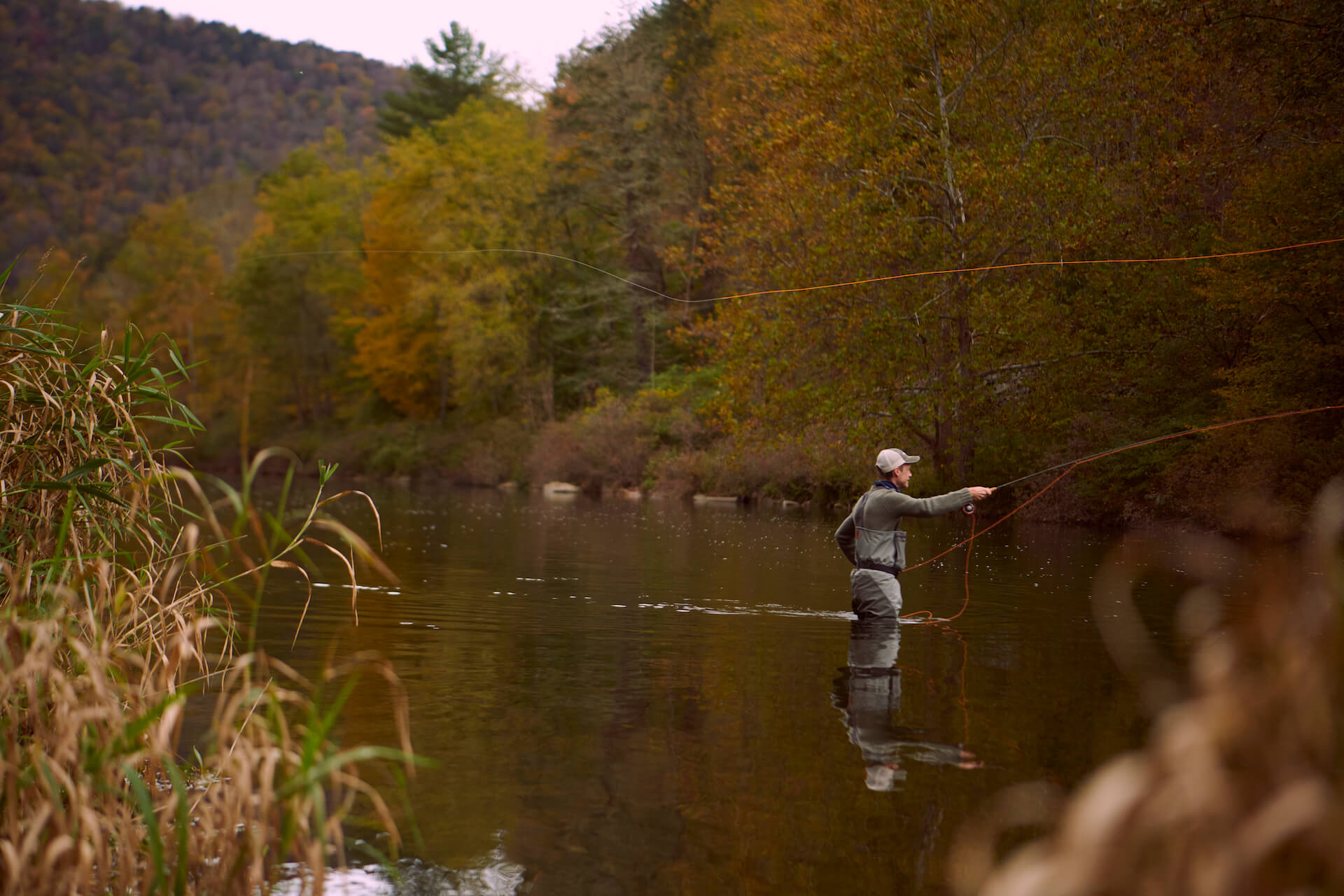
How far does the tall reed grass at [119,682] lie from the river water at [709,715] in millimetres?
686

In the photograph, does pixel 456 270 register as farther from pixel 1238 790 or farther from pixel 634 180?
pixel 1238 790

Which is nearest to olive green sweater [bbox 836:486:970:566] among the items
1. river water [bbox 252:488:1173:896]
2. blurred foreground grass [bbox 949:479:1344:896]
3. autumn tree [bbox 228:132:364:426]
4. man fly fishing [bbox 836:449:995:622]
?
man fly fishing [bbox 836:449:995:622]

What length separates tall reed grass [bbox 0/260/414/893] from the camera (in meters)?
3.47

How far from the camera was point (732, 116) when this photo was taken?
36062 mm

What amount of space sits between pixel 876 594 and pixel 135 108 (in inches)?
4748

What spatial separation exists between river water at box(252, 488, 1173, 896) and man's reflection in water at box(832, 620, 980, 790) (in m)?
0.02

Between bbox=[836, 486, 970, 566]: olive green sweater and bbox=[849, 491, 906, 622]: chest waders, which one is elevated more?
bbox=[836, 486, 970, 566]: olive green sweater

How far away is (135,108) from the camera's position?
378 ft

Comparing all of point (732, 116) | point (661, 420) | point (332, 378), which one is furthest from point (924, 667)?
point (332, 378)

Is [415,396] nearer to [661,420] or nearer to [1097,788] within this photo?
[661,420]

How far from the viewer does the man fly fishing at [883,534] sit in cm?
1044

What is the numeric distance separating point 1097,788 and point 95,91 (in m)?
130

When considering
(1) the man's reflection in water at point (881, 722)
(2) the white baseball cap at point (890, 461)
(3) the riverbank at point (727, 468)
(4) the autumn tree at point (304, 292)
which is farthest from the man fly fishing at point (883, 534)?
(4) the autumn tree at point (304, 292)

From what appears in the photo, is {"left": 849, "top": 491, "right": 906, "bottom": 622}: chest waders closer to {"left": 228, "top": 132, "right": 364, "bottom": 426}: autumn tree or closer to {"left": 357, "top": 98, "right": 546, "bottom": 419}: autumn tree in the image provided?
{"left": 357, "top": 98, "right": 546, "bottom": 419}: autumn tree
